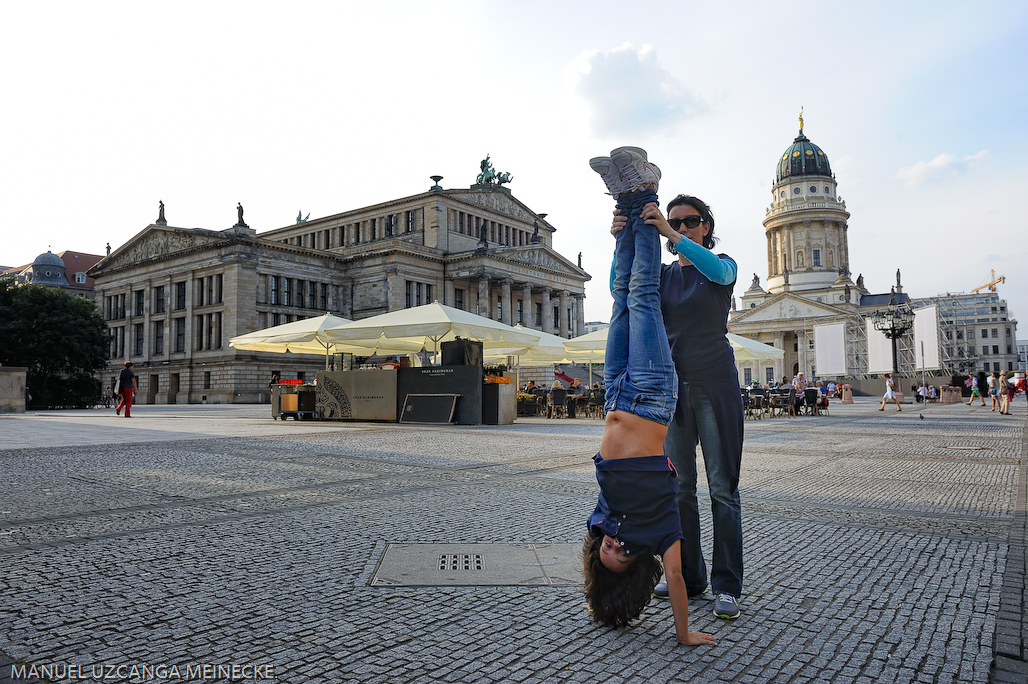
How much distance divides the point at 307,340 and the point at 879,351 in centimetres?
5071

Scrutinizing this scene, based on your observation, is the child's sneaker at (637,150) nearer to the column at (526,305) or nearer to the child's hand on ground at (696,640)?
the child's hand on ground at (696,640)

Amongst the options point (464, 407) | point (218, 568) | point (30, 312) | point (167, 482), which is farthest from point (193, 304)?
point (218, 568)

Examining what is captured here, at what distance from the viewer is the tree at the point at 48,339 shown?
3747 centimetres

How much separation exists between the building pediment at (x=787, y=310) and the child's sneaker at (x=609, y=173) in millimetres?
92265

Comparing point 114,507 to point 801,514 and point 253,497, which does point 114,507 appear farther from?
point 801,514

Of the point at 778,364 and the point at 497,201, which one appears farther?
the point at 778,364

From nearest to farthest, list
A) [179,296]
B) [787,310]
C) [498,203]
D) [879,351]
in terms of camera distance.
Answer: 1. [879,351]
2. [179,296]
3. [498,203]
4. [787,310]

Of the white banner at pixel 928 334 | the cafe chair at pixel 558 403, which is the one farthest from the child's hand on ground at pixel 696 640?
the white banner at pixel 928 334

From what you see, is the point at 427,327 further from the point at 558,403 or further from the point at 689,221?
the point at 689,221

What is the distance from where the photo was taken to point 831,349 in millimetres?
63656

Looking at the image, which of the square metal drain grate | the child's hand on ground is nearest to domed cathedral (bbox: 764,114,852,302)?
the square metal drain grate

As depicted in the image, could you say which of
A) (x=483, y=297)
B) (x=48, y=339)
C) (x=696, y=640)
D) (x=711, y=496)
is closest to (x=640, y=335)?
(x=711, y=496)

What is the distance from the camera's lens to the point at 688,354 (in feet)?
10.6

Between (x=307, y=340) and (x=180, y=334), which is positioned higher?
(x=180, y=334)
